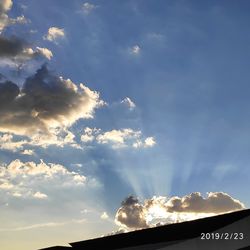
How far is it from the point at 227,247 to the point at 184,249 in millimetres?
2371

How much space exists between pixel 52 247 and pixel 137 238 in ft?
21.5

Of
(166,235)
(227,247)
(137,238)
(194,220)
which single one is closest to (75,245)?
(137,238)

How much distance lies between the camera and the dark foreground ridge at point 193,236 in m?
21.3

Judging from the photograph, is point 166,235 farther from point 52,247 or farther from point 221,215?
point 52,247

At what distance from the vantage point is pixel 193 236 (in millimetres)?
22469

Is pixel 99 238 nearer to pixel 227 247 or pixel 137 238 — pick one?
pixel 137 238

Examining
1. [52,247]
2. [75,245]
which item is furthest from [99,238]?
[52,247]

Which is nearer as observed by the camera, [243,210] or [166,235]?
[243,210]

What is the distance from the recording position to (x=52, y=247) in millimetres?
27812

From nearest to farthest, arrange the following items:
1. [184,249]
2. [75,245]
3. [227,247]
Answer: [227,247]
[184,249]
[75,245]

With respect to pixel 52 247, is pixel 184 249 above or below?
below

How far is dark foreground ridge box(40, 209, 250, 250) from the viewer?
21.3 m

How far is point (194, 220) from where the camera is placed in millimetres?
22656

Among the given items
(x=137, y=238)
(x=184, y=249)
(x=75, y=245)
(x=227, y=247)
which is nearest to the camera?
(x=227, y=247)
